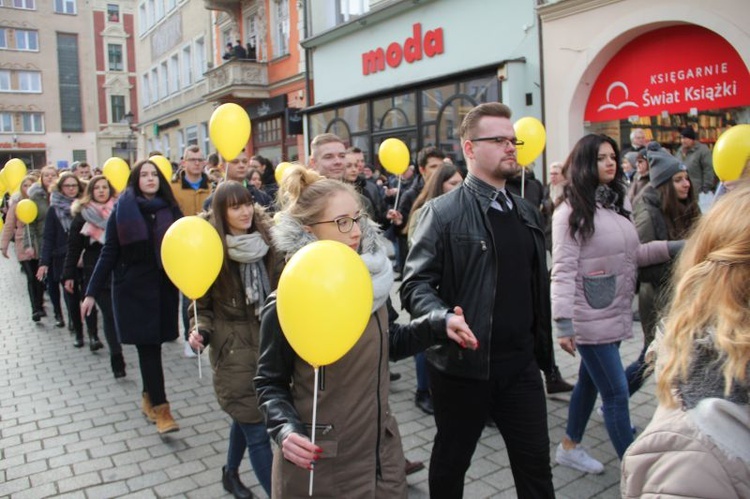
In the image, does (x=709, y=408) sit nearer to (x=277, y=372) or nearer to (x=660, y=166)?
(x=277, y=372)

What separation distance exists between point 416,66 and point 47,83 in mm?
49274

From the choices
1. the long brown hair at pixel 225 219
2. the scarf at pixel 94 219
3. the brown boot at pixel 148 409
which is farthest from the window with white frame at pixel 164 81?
the long brown hair at pixel 225 219

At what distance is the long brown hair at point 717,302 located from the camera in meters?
1.19

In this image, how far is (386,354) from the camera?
7.96ft

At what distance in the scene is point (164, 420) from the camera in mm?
4699

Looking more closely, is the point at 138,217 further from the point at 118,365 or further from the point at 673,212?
the point at 673,212

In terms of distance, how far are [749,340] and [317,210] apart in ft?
5.36

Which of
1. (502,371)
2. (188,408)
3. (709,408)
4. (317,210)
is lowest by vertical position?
(188,408)

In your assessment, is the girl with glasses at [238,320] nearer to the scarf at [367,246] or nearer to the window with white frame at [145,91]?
the scarf at [367,246]

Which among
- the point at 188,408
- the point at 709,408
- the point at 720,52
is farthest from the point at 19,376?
the point at 720,52

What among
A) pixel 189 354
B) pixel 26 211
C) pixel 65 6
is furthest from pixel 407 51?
pixel 65 6

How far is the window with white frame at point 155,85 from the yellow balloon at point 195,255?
115 feet

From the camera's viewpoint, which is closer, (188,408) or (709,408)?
(709,408)

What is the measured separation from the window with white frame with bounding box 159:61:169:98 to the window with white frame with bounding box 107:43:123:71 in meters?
25.4
